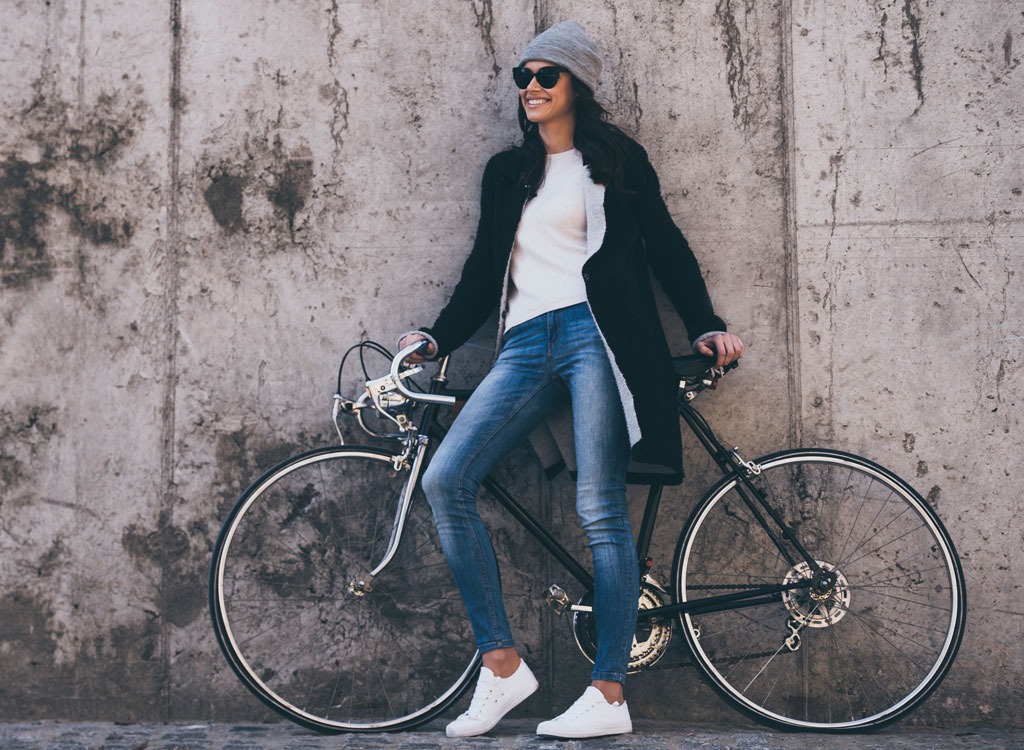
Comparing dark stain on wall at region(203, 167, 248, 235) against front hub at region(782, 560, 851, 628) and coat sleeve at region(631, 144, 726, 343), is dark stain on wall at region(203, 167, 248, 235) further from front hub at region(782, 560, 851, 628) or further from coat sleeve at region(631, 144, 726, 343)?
front hub at region(782, 560, 851, 628)

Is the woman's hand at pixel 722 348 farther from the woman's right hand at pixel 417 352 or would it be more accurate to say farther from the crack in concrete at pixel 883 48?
the crack in concrete at pixel 883 48

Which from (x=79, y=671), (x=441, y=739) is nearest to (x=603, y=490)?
(x=441, y=739)

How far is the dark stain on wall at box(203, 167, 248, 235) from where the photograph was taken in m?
4.34

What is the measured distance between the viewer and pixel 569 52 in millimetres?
3746

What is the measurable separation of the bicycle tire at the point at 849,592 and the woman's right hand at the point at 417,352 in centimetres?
125

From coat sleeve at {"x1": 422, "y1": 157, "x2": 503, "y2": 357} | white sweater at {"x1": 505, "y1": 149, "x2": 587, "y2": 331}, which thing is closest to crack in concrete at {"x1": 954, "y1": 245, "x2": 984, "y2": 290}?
white sweater at {"x1": 505, "y1": 149, "x2": 587, "y2": 331}

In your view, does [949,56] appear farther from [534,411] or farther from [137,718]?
[137,718]

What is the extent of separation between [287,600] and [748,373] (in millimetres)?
2127

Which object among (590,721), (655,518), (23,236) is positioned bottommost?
(590,721)

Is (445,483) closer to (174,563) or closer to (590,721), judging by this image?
(590,721)

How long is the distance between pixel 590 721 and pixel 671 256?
1.73 m

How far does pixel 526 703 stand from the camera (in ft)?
13.6

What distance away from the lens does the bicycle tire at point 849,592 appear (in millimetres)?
4051

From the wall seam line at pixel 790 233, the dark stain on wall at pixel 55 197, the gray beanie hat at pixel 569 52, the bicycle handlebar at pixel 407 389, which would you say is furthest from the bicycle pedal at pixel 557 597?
the dark stain on wall at pixel 55 197
